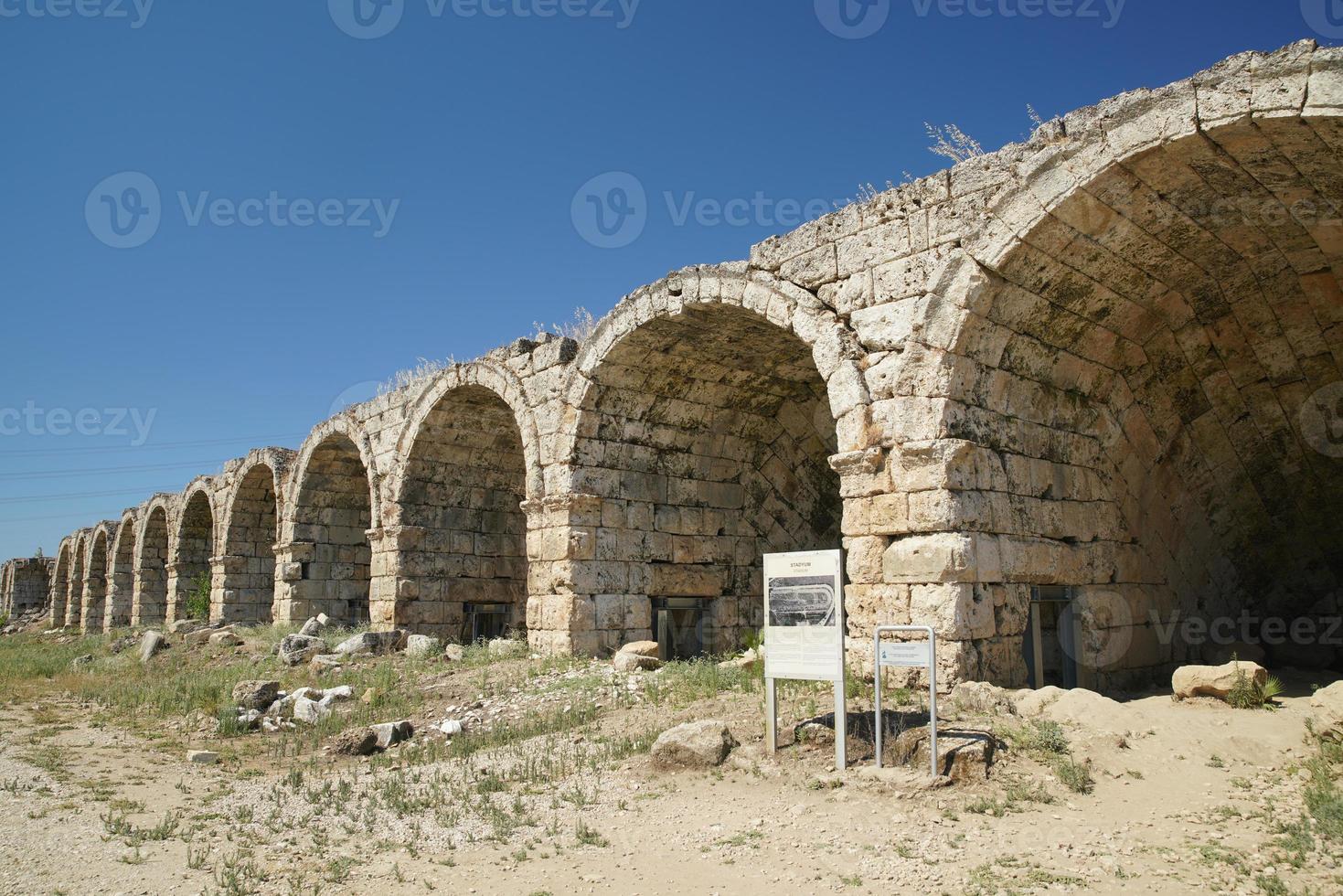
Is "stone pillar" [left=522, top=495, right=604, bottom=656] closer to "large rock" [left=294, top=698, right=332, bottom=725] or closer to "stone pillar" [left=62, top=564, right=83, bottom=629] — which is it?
"large rock" [left=294, top=698, right=332, bottom=725]

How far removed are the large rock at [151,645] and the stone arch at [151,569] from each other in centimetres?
1037

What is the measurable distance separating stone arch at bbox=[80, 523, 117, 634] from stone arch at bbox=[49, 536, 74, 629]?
3698mm

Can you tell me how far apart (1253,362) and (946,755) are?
17.9 ft

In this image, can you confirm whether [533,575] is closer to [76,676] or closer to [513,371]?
[513,371]

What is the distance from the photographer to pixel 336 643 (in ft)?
41.9

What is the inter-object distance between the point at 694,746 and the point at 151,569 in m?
23.1

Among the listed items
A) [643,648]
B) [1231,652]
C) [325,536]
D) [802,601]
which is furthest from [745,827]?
[325,536]

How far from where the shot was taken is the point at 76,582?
31172mm

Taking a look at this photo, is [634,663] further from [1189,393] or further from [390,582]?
[1189,393]

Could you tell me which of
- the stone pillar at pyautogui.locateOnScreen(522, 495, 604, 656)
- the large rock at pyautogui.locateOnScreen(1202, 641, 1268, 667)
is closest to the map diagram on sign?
the stone pillar at pyautogui.locateOnScreen(522, 495, 604, 656)

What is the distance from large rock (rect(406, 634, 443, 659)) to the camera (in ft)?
37.6

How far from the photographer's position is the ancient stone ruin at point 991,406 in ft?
22.2

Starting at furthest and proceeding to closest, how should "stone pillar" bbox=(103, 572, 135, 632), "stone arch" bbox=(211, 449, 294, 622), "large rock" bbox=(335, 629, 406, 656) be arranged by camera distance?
1. "stone pillar" bbox=(103, 572, 135, 632)
2. "stone arch" bbox=(211, 449, 294, 622)
3. "large rock" bbox=(335, 629, 406, 656)

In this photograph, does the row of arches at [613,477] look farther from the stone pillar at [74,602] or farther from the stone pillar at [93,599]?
the stone pillar at [74,602]
